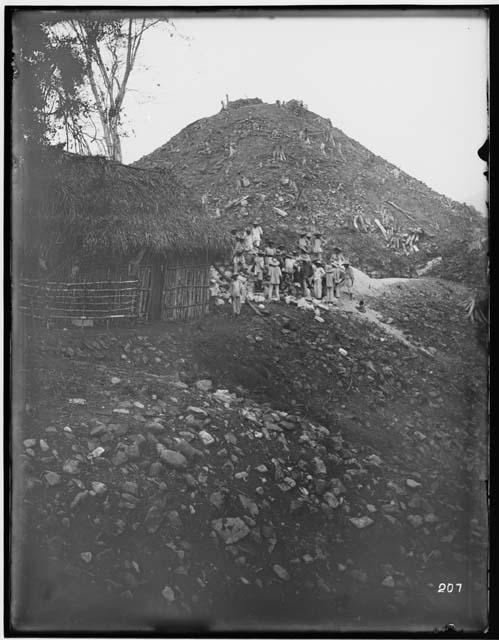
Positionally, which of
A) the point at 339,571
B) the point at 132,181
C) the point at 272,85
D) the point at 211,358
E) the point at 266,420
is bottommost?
the point at 339,571

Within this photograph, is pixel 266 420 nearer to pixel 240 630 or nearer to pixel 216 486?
pixel 216 486

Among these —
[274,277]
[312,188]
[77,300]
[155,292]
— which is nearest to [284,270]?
[274,277]

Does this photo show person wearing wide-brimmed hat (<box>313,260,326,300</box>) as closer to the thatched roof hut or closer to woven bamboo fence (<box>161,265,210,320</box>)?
the thatched roof hut

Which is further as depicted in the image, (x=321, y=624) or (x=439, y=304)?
(x=439, y=304)

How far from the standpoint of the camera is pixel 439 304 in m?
2.94

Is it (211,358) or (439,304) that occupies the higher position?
(439,304)

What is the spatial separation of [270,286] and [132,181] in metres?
1.05

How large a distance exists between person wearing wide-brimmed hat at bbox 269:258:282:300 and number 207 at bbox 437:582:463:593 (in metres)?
1.91

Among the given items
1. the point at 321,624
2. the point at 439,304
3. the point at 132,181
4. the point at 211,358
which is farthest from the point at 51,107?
the point at 321,624

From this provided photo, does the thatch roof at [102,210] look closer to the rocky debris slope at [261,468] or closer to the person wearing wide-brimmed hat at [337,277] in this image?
the rocky debris slope at [261,468]

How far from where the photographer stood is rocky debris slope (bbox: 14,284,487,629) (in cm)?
261

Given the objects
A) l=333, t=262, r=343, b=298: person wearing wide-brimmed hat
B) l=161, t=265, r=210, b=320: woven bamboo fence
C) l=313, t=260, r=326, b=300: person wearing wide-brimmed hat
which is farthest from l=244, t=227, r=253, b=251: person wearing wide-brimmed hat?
l=333, t=262, r=343, b=298: person wearing wide-brimmed hat

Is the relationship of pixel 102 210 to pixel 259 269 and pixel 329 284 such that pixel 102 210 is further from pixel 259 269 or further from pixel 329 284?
pixel 329 284

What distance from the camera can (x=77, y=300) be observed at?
2805 mm
